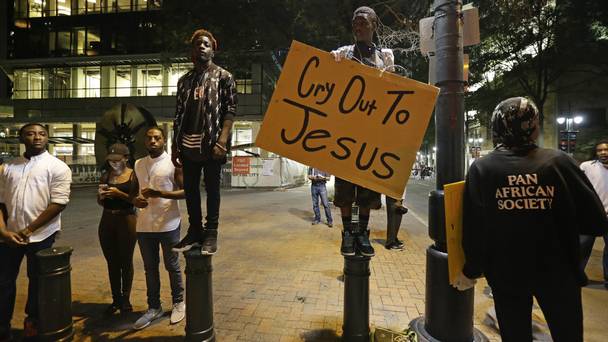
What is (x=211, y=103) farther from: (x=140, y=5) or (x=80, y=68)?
(x=80, y=68)

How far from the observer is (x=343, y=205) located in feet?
8.59

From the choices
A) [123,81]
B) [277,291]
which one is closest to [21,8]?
[123,81]

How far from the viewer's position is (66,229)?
805 cm

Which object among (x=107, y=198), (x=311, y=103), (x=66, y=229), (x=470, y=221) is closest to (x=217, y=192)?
(x=311, y=103)

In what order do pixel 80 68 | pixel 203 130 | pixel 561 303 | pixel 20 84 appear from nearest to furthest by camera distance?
pixel 561 303, pixel 203 130, pixel 80 68, pixel 20 84

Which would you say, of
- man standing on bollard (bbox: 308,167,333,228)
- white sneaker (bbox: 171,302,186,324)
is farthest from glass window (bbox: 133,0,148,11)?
white sneaker (bbox: 171,302,186,324)

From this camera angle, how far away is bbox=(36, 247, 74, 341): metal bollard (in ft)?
8.93

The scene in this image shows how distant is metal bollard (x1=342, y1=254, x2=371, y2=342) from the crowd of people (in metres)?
0.13

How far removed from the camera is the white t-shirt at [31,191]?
3123mm

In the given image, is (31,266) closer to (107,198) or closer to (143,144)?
(107,198)

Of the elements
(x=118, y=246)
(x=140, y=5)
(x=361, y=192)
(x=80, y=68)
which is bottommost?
(x=118, y=246)

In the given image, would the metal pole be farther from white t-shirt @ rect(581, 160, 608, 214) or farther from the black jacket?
white t-shirt @ rect(581, 160, 608, 214)

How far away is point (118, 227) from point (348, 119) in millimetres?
2865

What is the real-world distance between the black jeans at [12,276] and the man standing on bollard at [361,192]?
113 inches
